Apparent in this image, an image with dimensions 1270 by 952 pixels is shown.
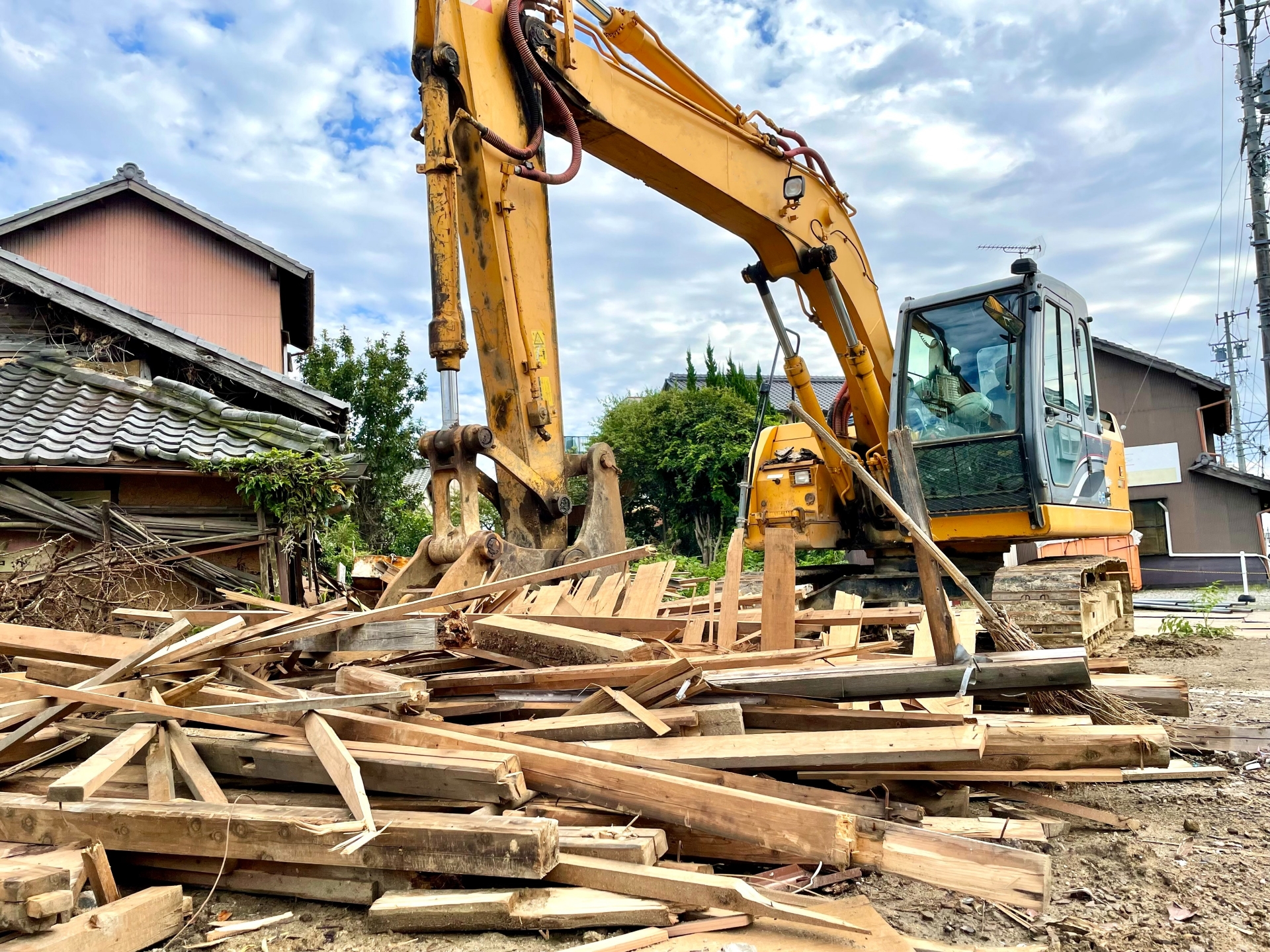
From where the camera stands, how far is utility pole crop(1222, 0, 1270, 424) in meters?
20.3

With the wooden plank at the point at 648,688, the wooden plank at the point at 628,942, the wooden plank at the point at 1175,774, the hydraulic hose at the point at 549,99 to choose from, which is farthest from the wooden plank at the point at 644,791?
the hydraulic hose at the point at 549,99

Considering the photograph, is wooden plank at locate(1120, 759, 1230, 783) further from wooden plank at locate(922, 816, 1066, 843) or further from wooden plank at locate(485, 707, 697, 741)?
wooden plank at locate(485, 707, 697, 741)

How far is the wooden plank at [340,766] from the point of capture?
2.44 meters

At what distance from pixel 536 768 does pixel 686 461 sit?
21390mm

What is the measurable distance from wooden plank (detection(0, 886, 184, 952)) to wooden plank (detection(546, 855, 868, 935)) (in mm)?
1017

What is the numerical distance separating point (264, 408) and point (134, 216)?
37.0 ft

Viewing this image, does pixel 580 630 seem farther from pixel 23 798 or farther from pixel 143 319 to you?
pixel 143 319

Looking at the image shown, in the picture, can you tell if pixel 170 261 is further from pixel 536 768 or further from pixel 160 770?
pixel 536 768

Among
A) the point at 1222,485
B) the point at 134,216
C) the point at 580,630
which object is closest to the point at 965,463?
the point at 580,630

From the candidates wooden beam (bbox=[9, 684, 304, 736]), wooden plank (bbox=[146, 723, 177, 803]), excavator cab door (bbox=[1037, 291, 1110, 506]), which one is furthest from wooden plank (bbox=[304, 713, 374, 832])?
excavator cab door (bbox=[1037, 291, 1110, 506])

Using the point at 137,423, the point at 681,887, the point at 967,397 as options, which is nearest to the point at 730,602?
the point at 681,887

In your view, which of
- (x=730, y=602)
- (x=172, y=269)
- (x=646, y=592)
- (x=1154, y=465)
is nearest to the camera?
(x=730, y=602)

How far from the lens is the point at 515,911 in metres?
2.33

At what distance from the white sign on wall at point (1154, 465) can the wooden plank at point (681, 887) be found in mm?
25775
